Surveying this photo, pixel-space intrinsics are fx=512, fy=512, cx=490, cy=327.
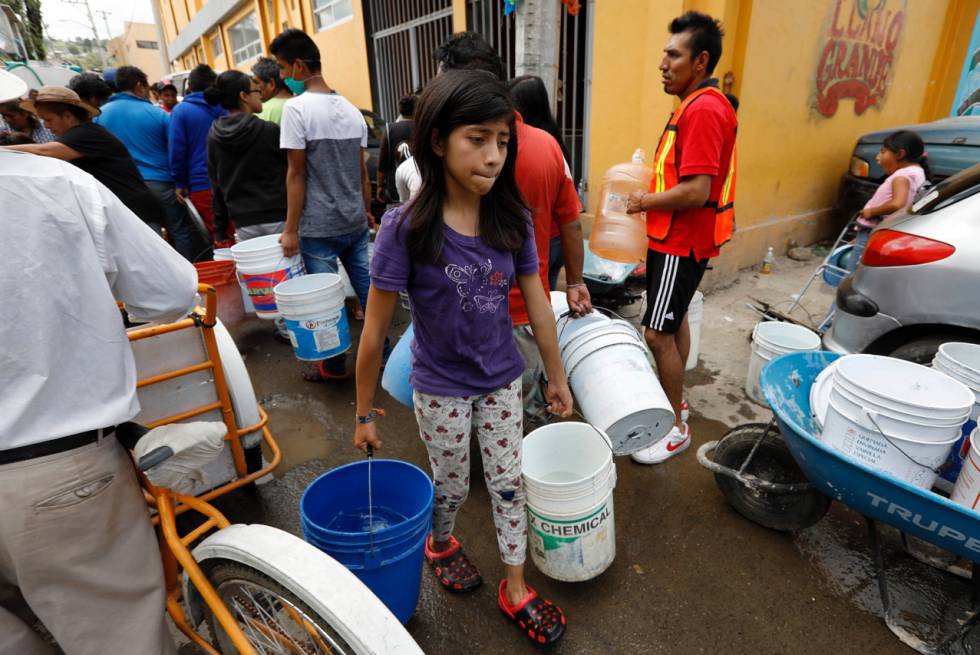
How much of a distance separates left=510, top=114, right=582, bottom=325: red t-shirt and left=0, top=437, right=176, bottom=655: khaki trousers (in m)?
1.59

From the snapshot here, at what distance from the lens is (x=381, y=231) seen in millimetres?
1600

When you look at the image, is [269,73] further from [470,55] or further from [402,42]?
[402,42]

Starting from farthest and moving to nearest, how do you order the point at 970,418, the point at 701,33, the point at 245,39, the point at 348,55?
the point at 245,39, the point at 348,55, the point at 701,33, the point at 970,418

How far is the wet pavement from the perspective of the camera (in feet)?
6.73

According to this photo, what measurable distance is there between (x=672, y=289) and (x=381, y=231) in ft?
5.92

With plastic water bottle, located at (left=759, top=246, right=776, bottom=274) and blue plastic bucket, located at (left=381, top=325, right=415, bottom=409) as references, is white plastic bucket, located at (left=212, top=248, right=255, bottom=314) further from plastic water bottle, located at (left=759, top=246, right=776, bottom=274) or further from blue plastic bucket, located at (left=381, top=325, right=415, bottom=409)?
plastic water bottle, located at (left=759, top=246, right=776, bottom=274)

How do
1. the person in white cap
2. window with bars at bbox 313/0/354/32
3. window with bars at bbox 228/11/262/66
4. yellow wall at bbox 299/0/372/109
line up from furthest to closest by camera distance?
window with bars at bbox 228/11/262/66 < window with bars at bbox 313/0/354/32 < yellow wall at bbox 299/0/372/109 < the person in white cap

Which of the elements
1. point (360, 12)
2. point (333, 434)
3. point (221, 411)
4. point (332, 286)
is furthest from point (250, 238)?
point (360, 12)

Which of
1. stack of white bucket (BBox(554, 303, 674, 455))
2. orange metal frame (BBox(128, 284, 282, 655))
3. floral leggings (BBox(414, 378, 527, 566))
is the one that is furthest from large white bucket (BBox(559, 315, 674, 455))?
orange metal frame (BBox(128, 284, 282, 655))

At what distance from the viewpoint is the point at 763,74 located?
16.7 feet

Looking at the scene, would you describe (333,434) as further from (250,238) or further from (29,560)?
(29,560)

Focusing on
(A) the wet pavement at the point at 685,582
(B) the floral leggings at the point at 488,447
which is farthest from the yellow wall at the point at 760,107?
(B) the floral leggings at the point at 488,447

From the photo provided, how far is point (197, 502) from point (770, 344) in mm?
3358

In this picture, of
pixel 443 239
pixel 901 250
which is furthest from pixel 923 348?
pixel 443 239
